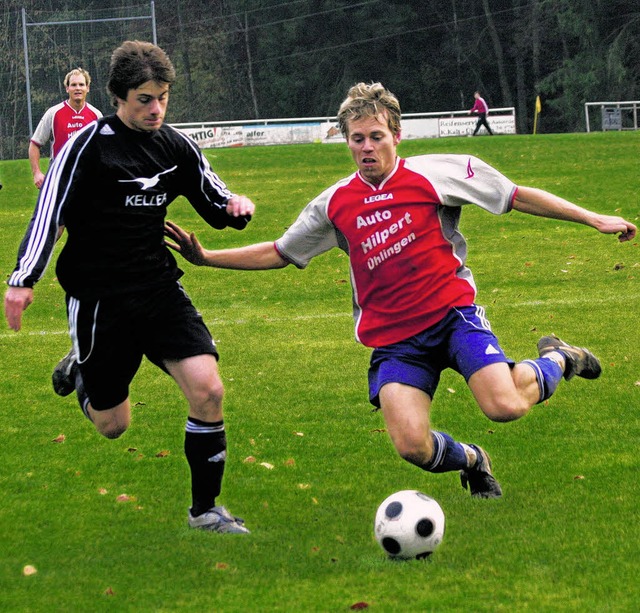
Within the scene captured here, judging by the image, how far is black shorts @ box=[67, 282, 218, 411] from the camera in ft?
18.4

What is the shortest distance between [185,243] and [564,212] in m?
1.93

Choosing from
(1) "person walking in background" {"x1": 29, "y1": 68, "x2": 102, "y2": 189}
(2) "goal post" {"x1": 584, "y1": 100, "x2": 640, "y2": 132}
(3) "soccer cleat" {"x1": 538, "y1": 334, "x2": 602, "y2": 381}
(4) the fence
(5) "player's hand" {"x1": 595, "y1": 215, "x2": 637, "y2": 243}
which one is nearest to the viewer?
(5) "player's hand" {"x1": 595, "y1": 215, "x2": 637, "y2": 243}

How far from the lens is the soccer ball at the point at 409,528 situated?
4949 millimetres

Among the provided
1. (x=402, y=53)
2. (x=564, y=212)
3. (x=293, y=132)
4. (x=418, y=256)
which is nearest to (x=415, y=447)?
(x=418, y=256)

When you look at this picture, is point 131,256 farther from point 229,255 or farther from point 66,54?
point 66,54

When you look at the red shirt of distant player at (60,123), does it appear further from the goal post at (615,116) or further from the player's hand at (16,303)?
the goal post at (615,116)

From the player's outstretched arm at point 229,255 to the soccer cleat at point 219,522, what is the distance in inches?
49.5

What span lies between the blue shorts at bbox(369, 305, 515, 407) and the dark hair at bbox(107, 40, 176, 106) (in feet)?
5.69

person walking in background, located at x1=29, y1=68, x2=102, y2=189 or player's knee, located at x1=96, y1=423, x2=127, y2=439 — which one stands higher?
person walking in background, located at x1=29, y1=68, x2=102, y2=189

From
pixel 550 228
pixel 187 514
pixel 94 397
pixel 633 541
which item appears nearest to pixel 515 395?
pixel 633 541

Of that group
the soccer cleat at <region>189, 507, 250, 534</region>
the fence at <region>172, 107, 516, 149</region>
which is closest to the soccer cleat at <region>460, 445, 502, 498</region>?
the soccer cleat at <region>189, 507, 250, 534</region>

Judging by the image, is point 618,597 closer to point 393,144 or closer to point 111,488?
point 393,144

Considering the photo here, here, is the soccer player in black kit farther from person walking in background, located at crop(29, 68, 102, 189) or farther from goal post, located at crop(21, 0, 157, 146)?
goal post, located at crop(21, 0, 157, 146)

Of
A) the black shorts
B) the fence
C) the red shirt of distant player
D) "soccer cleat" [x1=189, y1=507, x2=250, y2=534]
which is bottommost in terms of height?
"soccer cleat" [x1=189, y1=507, x2=250, y2=534]
